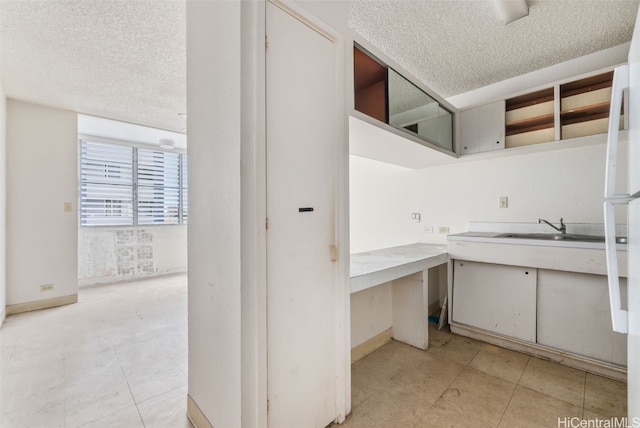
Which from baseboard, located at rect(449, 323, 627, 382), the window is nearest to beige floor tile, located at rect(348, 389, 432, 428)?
baseboard, located at rect(449, 323, 627, 382)

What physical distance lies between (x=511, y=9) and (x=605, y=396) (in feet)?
8.58

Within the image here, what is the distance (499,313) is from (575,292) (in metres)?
0.56

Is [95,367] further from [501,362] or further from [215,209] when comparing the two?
[501,362]

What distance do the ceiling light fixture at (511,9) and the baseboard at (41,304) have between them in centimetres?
539

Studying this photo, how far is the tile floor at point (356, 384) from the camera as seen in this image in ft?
5.14

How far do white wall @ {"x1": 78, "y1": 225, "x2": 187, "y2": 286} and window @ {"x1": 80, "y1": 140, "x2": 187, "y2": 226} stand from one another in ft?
0.59

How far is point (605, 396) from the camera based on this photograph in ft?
5.65

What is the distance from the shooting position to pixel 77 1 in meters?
1.79

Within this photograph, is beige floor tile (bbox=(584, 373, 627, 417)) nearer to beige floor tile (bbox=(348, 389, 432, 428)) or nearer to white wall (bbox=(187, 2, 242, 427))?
beige floor tile (bbox=(348, 389, 432, 428))

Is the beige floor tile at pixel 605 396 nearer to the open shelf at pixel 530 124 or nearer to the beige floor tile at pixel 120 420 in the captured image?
the open shelf at pixel 530 124

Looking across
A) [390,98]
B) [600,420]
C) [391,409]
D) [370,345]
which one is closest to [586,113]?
[390,98]

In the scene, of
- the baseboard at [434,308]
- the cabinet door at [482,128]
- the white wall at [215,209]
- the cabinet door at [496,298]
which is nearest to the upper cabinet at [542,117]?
the cabinet door at [482,128]

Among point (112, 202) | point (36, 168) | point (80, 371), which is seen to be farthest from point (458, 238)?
point (112, 202)

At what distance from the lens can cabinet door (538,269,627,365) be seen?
6.32ft
